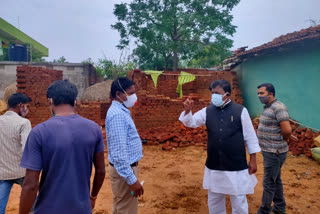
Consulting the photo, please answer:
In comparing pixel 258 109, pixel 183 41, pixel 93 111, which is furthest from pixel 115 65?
pixel 258 109

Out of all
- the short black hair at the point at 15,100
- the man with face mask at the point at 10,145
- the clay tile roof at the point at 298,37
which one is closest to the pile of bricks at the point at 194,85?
the clay tile roof at the point at 298,37

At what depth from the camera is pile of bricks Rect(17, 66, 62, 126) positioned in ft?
25.2

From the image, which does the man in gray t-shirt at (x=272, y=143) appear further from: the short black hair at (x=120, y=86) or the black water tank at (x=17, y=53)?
the black water tank at (x=17, y=53)

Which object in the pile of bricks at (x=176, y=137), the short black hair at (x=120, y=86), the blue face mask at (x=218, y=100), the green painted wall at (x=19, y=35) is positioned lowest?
the pile of bricks at (x=176, y=137)

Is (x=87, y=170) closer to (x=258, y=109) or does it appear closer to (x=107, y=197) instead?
(x=107, y=197)

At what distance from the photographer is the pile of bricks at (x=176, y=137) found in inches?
281

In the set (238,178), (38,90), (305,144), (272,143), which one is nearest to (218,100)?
(238,178)

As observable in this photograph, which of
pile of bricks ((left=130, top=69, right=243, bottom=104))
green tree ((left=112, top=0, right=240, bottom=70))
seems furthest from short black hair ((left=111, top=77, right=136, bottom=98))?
green tree ((left=112, top=0, right=240, bottom=70))

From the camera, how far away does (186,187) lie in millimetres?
4277

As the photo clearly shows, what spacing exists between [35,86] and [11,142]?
6196 millimetres

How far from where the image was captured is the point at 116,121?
2043mm

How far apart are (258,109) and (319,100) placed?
2.65 m

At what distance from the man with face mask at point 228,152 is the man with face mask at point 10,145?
180 cm

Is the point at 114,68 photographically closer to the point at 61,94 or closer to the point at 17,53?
the point at 17,53
